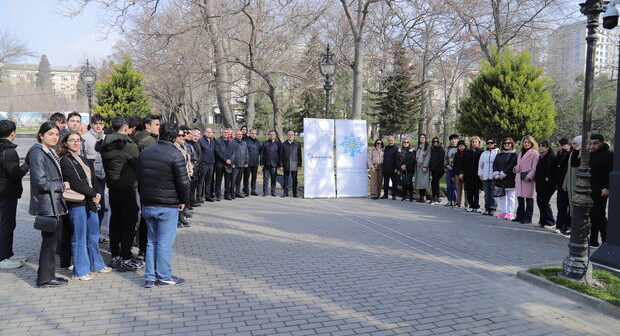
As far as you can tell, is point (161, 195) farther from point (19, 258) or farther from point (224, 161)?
point (224, 161)

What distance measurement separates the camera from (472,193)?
11586 mm

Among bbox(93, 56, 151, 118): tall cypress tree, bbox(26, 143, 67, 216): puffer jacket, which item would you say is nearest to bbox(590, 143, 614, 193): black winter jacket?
bbox(26, 143, 67, 216): puffer jacket

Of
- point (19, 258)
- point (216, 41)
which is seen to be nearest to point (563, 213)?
point (19, 258)

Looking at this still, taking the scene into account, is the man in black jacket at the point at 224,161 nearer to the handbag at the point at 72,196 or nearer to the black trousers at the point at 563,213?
the handbag at the point at 72,196

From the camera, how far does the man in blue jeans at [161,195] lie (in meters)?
5.38

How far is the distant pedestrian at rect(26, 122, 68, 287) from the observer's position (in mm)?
5305

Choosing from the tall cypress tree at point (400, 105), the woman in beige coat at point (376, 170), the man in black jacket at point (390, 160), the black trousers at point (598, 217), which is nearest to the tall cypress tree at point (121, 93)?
the woman in beige coat at point (376, 170)

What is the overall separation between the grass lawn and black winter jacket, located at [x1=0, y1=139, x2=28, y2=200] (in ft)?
24.3

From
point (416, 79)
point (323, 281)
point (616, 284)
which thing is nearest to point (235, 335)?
point (323, 281)

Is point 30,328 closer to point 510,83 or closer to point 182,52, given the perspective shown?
point 510,83

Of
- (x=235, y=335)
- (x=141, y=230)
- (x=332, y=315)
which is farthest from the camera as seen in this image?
(x=141, y=230)

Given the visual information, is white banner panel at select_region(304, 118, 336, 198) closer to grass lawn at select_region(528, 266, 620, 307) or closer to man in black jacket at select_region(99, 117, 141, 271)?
man in black jacket at select_region(99, 117, 141, 271)

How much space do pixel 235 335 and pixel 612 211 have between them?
520 cm

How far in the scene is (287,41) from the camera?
68.7 feet
